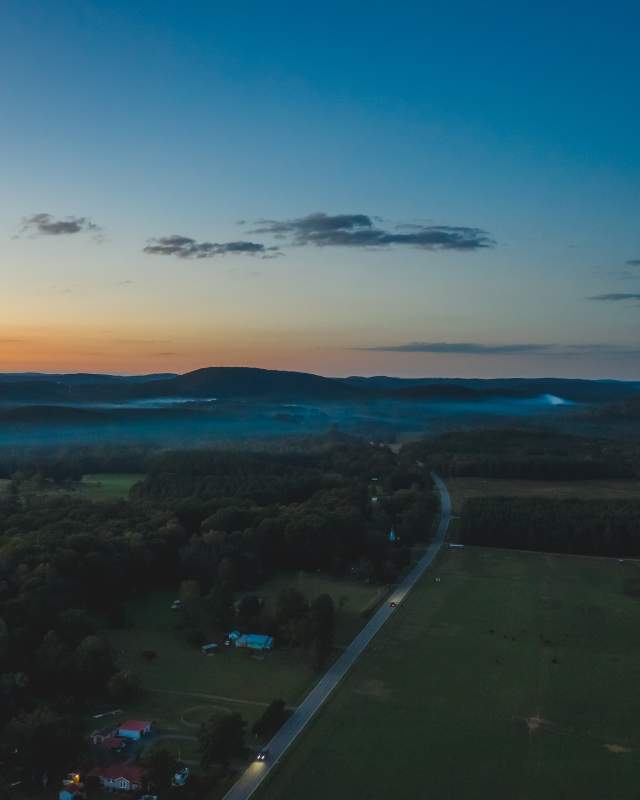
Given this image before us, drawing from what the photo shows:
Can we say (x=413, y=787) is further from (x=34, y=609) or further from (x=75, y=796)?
(x=34, y=609)

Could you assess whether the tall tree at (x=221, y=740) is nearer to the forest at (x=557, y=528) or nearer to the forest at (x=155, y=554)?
the forest at (x=155, y=554)

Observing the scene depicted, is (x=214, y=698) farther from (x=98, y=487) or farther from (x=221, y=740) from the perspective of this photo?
(x=98, y=487)

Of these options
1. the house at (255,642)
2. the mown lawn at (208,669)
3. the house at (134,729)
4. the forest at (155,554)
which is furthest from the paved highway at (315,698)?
the house at (134,729)

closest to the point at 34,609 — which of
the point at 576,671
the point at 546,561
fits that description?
the point at 576,671

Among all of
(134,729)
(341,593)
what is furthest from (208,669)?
(341,593)

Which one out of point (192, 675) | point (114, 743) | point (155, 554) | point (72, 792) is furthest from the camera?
point (155, 554)

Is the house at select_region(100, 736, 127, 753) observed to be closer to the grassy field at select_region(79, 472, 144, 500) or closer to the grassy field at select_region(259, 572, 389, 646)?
the grassy field at select_region(259, 572, 389, 646)
